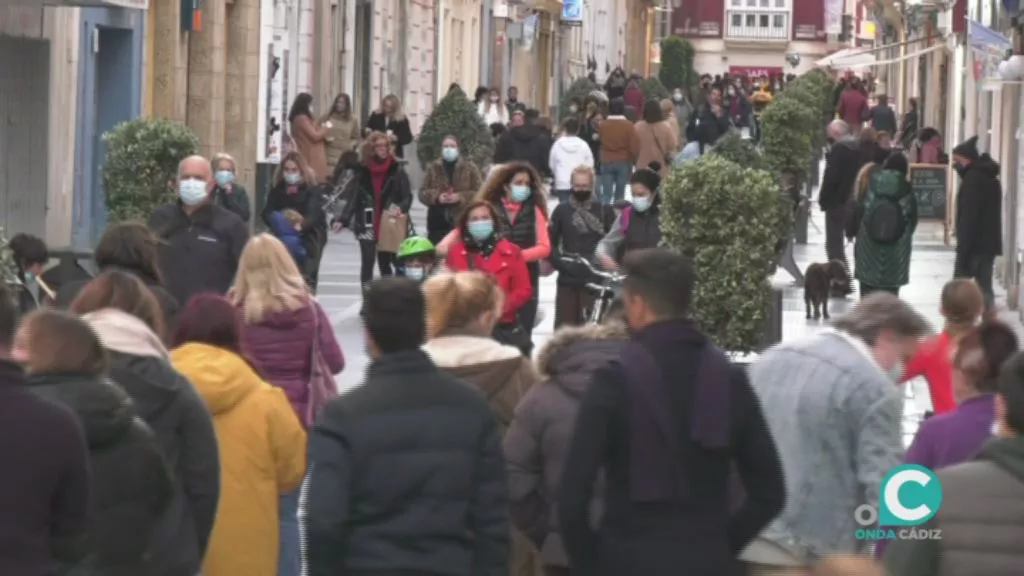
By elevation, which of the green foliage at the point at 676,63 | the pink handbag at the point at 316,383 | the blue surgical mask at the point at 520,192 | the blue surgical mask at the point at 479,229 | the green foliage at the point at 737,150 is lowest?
the pink handbag at the point at 316,383

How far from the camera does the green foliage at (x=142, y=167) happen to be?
19.0 metres

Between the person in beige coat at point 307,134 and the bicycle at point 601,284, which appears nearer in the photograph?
the bicycle at point 601,284

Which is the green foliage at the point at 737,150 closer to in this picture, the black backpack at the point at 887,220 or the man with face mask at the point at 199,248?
the black backpack at the point at 887,220

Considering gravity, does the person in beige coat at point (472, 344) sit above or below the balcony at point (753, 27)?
below

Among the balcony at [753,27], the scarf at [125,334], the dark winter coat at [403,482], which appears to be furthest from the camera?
the balcony at [753,27]

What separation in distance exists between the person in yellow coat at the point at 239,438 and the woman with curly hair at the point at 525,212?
25.2 feet

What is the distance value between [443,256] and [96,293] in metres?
7.44

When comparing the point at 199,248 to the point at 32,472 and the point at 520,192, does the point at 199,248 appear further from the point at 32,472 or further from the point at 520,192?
the point at 32,472

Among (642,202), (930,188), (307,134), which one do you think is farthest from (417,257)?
(930,188)

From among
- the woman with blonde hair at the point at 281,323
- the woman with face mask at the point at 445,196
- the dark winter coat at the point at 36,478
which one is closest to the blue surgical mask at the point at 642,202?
the woman with face mask at the point at 445,196

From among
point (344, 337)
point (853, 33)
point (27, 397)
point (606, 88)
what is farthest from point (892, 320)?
point (853, 33)

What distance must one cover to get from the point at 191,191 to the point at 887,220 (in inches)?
327

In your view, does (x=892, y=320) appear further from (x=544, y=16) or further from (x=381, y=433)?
(x=544, y=16)

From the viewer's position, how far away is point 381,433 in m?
6.34
